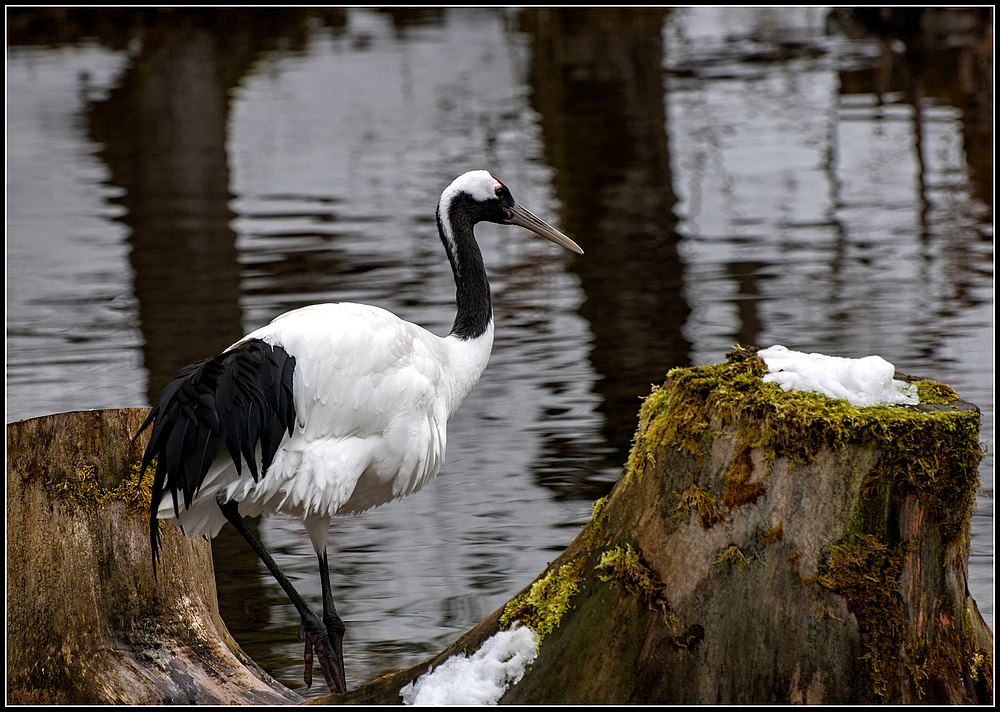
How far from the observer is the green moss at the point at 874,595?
10.9 feet

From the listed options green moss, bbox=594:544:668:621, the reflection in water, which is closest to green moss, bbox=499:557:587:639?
green moss, bbox=594:544:668:621

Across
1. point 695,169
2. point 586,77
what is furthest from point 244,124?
point 695,169

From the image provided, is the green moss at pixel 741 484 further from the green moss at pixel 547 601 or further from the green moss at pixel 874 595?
the green moss at pixel 547 601

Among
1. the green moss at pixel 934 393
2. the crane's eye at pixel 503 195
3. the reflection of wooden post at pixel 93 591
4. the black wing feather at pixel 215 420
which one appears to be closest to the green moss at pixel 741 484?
the green moss at pixel 934 393

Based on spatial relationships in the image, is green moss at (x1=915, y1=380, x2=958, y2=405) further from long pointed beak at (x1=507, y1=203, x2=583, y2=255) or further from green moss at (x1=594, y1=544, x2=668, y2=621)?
long pointed beak at (x1=507, y1=203, x2=583, y2=255)

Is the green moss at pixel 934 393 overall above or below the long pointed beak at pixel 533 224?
below

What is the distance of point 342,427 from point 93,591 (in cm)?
107

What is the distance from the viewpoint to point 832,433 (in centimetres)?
333

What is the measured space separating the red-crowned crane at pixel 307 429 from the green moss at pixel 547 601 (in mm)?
812

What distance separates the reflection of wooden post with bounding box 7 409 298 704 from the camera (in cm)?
416

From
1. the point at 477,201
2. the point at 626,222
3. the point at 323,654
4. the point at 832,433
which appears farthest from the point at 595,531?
the point at 626,222

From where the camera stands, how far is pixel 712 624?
3.41 m

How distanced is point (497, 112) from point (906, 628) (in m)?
17.3

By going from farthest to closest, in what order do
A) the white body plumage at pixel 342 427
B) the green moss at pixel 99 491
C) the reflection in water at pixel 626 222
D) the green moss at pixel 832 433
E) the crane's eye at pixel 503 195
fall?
the reflection in water at pixel 626 222 < the crane's eye at pixel 503 195 < the green moss at pixel 99 491 < the white body plumage at pixel 342 427 < the green moss at pixel 832 433
